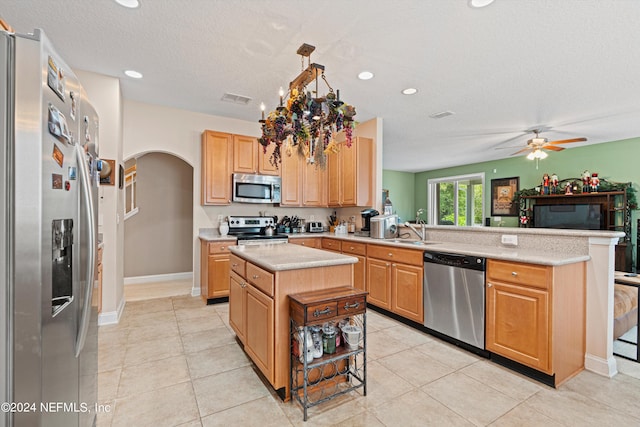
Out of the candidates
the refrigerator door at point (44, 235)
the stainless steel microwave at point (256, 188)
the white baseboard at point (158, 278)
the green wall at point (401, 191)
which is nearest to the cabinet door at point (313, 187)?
the stainless steel microwave at point (256, 188)

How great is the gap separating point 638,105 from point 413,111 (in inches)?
114

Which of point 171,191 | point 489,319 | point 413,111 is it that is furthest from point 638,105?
point 171,191

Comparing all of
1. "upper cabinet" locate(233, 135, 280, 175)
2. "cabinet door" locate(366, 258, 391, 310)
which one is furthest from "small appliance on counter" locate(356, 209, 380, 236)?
"upper cabinet" locate(233, 135, 280, 175)

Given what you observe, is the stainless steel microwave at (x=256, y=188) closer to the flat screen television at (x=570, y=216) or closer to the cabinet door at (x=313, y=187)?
the cabinet door at (x=313, y=187)

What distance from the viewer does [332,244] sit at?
4.49m

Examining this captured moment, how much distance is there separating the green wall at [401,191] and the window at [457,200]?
2.21 feet

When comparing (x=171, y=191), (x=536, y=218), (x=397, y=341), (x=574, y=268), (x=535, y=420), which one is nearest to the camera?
(x=535, y=420)

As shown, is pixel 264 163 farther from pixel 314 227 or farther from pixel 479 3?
pixel 479 3

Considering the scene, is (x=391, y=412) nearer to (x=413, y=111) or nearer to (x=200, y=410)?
(x=200, y=410)

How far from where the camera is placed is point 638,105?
3.94 metres

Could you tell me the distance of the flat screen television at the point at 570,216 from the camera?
5.78 m

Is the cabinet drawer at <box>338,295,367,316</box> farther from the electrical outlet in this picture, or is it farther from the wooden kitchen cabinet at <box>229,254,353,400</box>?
the electrical outlet

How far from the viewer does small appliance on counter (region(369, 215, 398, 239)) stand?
396 centimetres

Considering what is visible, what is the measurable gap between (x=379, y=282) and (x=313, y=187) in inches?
84.8
